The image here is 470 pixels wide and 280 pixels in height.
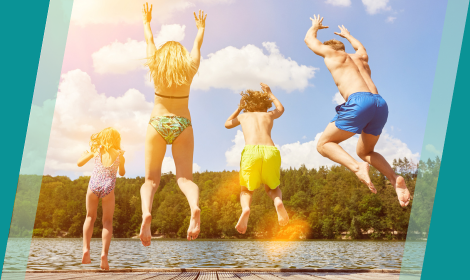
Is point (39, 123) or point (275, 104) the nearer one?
point (39, 123)

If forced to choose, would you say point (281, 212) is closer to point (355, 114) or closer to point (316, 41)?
point (355, 114)

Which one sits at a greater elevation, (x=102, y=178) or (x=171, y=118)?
(x=171, y=118)

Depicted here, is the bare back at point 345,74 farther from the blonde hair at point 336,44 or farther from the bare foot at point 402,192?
the bare foot at point 402,192

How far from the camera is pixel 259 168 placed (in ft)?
18.7

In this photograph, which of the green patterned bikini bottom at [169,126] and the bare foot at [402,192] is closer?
the bare foot at [402,192]

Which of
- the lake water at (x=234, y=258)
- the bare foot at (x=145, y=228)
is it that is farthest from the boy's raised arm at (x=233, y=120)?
the lake water at (x=234, y=258)

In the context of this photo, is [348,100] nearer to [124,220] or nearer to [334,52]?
[334,52]

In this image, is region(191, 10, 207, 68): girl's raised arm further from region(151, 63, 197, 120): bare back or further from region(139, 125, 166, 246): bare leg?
region(139, 125, 166, 246): bare leg

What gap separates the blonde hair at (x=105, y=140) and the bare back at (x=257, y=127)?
222 centimetres

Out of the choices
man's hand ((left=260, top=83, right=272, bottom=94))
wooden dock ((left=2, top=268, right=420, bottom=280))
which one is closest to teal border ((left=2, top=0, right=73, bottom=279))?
wooden dock ((left=2, top=268, right=420, bottom=280))

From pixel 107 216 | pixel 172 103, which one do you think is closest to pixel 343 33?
pixel 172 103

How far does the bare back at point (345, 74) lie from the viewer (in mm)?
4758

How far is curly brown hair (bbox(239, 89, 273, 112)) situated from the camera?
20.6 ft

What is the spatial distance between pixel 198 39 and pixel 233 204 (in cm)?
1270
